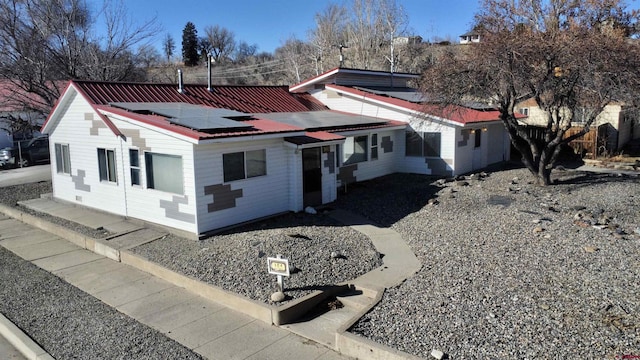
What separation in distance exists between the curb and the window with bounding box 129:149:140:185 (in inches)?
229

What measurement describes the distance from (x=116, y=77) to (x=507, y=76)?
19.0 metres

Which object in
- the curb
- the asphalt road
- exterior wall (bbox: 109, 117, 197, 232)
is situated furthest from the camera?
the asphalt road

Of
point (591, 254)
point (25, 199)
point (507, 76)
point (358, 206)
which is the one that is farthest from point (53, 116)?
point (591, 254)

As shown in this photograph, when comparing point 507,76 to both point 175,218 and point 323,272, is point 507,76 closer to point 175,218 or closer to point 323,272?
point 323,272

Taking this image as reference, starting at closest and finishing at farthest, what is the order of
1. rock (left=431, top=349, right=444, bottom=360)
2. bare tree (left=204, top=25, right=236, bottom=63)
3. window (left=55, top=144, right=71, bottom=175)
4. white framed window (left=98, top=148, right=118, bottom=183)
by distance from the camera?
rock (left=431, top=349, right=444, bottom=360)
white framed window (left=98, top=148, right=118, bottom=183)
window (left=55, top=144, right=71, bottom=175)
bare tree (left=204, top=25, right=236, bottom=63)

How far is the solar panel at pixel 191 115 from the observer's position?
12227mm

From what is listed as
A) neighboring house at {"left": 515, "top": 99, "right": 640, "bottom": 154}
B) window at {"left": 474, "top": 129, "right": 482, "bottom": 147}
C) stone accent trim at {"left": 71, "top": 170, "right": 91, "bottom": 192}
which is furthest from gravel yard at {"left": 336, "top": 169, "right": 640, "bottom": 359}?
neighboring house at {"left": 515, "top": 99, "right": 640, "bottom": 154}

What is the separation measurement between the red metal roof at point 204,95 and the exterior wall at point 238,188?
172 inches

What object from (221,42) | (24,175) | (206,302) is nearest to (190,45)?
(221,42)

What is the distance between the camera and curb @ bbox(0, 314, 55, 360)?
22.5 ft

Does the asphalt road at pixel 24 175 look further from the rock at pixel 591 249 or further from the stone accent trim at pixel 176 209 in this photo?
the rock at pixel 591 249

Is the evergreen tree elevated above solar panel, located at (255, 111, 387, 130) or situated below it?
above

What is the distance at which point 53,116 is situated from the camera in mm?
16156

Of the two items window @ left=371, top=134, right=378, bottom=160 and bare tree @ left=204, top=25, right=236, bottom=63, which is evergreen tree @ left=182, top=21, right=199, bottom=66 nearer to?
bare tree @ left=204, top=25, right=236, bottom=63
